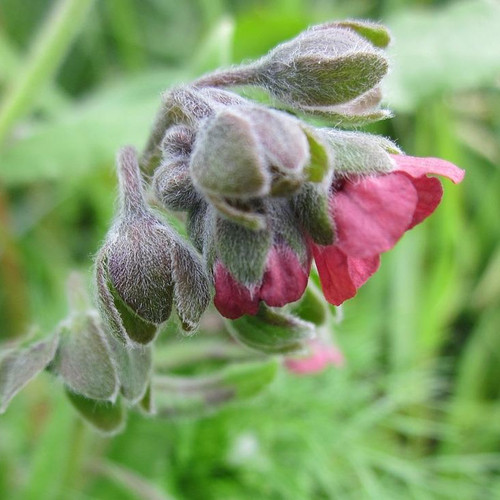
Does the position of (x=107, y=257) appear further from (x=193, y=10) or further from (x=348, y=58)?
(x=193, y=10)

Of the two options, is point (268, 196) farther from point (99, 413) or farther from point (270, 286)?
point (99, 413)

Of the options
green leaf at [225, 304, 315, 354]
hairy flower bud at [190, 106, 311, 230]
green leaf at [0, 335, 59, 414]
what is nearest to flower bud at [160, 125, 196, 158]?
hairy flower bud at [190, 106, 311, 230]

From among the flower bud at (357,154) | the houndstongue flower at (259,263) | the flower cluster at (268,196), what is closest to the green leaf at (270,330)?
the flower cluster at (268,196)

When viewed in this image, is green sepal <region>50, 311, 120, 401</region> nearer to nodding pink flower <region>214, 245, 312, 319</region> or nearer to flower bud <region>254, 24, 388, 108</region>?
nodding pink flower <region>214, 245, 312, 319</region>

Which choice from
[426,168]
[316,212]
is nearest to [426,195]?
[426,168]

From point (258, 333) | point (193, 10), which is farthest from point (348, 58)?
point (193, 10)

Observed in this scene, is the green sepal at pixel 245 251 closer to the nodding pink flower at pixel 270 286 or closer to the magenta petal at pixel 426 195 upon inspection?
the nodding pink flower at pixel 270 286

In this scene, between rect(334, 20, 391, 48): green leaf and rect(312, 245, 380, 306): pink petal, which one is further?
rect(334, 20, 391, 48): green leaf
